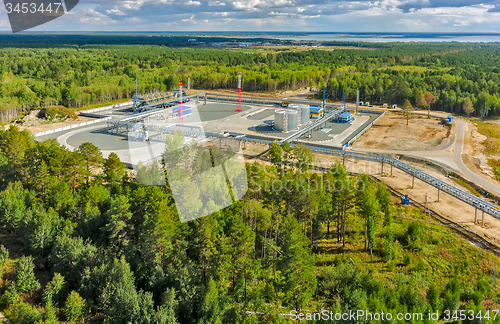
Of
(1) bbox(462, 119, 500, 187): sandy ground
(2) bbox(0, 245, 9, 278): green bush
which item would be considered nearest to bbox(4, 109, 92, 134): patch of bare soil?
(2) bbox(0, 245, 9, 278): green bush

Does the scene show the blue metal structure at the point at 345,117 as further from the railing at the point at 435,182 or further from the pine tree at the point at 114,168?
the pine tree at the point at 114,168

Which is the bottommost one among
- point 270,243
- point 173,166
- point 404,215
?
point 404,215

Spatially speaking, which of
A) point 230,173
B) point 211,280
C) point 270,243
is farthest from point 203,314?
point 230,173

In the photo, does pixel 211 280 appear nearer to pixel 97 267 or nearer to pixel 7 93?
pixel 97 267

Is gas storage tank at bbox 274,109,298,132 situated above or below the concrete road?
above

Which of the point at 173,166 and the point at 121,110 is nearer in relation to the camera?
the point at 173,166

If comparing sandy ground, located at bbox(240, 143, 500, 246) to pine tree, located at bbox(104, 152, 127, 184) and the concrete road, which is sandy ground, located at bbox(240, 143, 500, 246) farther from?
pine tree, located at bbox(104, 152, 127, 184)

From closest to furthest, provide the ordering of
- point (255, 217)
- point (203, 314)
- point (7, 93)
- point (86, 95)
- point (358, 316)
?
point (358, 316) → point (203, 314) → point (255, 217) → point (7, 93) → point (86, 95)
